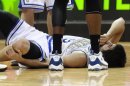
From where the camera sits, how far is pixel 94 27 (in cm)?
215

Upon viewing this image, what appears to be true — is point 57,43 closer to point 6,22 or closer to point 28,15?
point 6,22

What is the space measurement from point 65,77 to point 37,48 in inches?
14.7

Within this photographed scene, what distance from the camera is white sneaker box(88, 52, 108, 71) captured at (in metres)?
2.18

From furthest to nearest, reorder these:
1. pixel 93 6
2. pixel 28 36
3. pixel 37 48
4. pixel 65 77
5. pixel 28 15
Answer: pixel 28 15
pixel 28 36
pixel 37 48
pixel 93 6
pixel 65 77

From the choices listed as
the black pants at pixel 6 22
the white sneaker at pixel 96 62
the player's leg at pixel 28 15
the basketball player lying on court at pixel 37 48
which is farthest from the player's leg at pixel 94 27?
the player's leg at pixel 28 15

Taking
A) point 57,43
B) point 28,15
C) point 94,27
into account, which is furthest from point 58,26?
point 28,15

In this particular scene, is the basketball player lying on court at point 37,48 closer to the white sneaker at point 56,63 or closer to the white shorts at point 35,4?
the white sneaker at point 56,63

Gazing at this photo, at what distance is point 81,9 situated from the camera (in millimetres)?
4734

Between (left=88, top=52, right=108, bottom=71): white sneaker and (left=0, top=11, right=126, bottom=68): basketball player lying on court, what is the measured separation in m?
0.12

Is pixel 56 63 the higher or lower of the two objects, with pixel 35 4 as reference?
lower

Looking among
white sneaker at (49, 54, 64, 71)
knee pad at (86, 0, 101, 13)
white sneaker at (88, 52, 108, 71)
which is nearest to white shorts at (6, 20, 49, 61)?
white sneaker at (49, 54, 64, 71)

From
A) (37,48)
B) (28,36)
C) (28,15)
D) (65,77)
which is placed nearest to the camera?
(65,77)

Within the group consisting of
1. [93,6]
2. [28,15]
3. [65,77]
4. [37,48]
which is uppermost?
[93,6]

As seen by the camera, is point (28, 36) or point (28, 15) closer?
point (28, 36)
